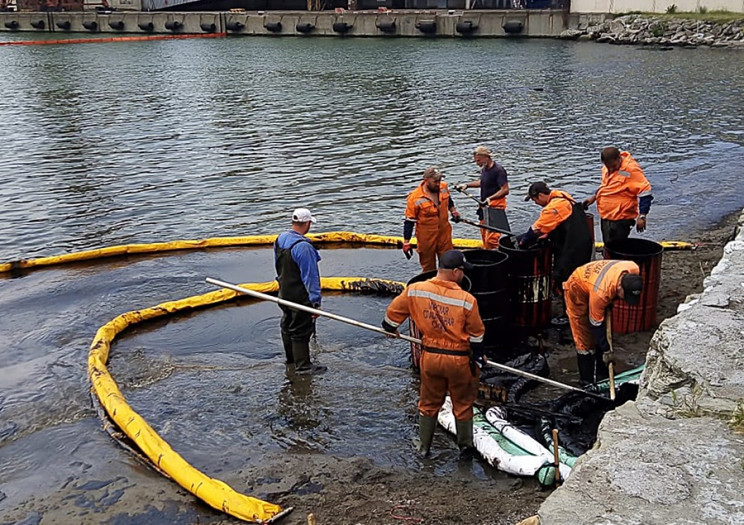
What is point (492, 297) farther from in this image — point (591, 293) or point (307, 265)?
point (307, 265)

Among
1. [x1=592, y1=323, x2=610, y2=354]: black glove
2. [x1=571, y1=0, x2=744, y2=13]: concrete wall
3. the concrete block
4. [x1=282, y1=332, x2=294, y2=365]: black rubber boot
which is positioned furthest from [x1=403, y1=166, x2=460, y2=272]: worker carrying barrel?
[x1=571, y1=0, x2=744, y2=13]: concrete wall

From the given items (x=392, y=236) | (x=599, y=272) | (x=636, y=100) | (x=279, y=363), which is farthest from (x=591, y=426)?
(x=636, y=100)

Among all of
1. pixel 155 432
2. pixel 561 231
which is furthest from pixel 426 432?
pixel 561 231

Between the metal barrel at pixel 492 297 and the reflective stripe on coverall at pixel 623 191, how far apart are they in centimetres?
184

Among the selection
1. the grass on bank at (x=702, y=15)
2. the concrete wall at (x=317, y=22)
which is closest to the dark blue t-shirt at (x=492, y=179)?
the grass on bank at (x=702, y=15)

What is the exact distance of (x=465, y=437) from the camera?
648 cm

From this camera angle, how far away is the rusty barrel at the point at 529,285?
8398 millimetres

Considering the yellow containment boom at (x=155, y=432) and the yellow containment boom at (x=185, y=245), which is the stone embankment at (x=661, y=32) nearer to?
the yellow containment boom at (x=185, y=245)

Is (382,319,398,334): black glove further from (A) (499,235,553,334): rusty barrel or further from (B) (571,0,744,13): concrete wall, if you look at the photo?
(B) (571,0,744,13): concrete wall

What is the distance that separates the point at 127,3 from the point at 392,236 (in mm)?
63030

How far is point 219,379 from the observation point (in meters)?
8.34

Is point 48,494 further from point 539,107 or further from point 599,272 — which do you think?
point 539,107

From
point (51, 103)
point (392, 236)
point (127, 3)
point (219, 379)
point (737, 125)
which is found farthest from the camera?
point (127, 3)

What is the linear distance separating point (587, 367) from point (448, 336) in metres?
1.81
